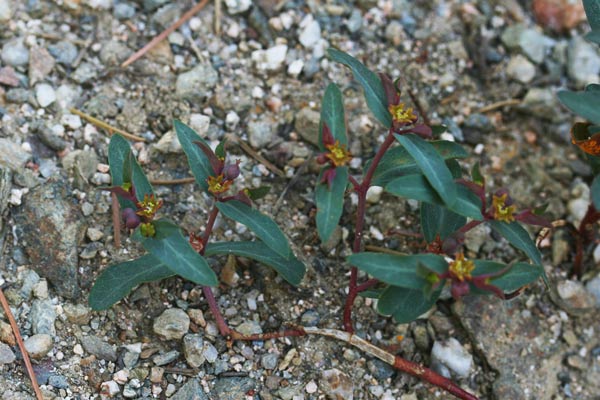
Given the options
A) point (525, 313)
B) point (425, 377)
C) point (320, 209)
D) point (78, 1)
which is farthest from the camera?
point (78, 1)

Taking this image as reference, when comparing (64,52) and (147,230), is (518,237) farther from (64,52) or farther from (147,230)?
(64,52)

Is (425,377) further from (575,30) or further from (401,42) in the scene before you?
(575,30)

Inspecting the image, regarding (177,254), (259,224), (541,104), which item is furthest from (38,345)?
(541,104)

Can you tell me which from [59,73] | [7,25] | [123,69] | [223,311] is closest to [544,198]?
[223,311]

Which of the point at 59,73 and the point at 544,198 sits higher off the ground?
the point at 59,73

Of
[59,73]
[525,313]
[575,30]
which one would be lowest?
[525,313]

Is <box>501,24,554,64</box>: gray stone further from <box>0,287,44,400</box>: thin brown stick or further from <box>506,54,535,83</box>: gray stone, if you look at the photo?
<box>0,287,44,400</box>: thin brown stick
